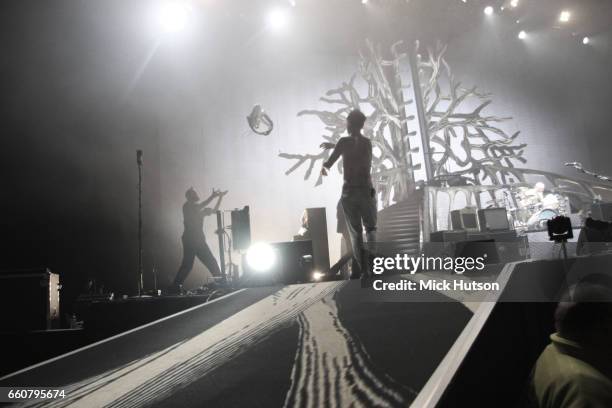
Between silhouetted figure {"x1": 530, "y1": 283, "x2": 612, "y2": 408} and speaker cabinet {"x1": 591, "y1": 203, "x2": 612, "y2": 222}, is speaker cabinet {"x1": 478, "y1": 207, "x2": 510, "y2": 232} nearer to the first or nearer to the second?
speaker cabinet {"x1": 591, "y1": 203, "x2": 612, "y2": 222}

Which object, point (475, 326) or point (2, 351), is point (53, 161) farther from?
point (475, 326)

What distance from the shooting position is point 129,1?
8.27 meters

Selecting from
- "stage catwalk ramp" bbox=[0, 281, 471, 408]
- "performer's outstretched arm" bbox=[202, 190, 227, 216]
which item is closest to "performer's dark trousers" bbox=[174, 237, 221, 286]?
"performer's outstretched arm" bbox=[202, 190, 227, 216]

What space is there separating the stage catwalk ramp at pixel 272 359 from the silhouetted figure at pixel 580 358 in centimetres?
38

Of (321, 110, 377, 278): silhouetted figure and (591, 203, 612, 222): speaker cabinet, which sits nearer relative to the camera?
(321, 110, 377, 278): silhouetted figure

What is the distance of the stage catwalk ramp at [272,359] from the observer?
1.48 meters

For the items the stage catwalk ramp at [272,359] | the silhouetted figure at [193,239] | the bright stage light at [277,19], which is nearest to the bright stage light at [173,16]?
the bright stage light at [277,19]

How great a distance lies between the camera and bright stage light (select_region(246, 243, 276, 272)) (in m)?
4.74

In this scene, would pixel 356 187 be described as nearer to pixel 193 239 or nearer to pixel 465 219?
pixel 193 239

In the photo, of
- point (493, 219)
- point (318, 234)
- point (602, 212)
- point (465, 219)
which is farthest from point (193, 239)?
point (602, 212)

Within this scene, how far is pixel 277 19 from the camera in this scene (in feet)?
33.8

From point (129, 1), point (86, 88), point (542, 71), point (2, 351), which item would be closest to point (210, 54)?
point (129, 1)

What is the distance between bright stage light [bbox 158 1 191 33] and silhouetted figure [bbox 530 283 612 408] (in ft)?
30.3

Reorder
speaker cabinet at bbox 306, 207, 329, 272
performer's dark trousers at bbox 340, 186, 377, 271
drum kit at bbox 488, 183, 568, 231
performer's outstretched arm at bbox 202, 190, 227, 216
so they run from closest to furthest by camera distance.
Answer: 1. performer's dark trousers at bbox 340, 186, 377, 271
2. performer's outstretched arm at bbox 202, 190, 227, 216
3. speaker cabinet at bbox 306, 207, 329, 272
4. drum kit at bbox 488, 183, 568, 231
